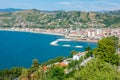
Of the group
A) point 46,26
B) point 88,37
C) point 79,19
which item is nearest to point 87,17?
point 79,19

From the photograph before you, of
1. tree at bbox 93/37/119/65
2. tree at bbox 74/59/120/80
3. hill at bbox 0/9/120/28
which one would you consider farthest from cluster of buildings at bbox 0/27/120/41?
tree at bbox 74/59/120/80

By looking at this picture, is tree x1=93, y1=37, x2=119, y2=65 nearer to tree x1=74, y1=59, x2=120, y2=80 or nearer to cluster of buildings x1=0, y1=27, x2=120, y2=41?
tree x1=74, y1=59, x2=120, y2=80

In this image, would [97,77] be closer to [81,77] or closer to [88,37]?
[81,77]

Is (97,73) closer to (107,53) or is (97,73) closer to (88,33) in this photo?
(107,53)

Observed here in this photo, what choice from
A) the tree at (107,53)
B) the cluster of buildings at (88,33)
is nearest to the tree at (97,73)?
the tree at (107,53)

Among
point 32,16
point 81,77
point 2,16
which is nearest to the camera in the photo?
point 81,77

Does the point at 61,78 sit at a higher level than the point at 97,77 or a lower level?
lower

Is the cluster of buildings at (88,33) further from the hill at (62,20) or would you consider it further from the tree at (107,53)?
the tree at (107,53)

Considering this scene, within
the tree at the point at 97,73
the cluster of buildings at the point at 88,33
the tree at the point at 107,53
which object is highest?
the tree at the point at 97,73
